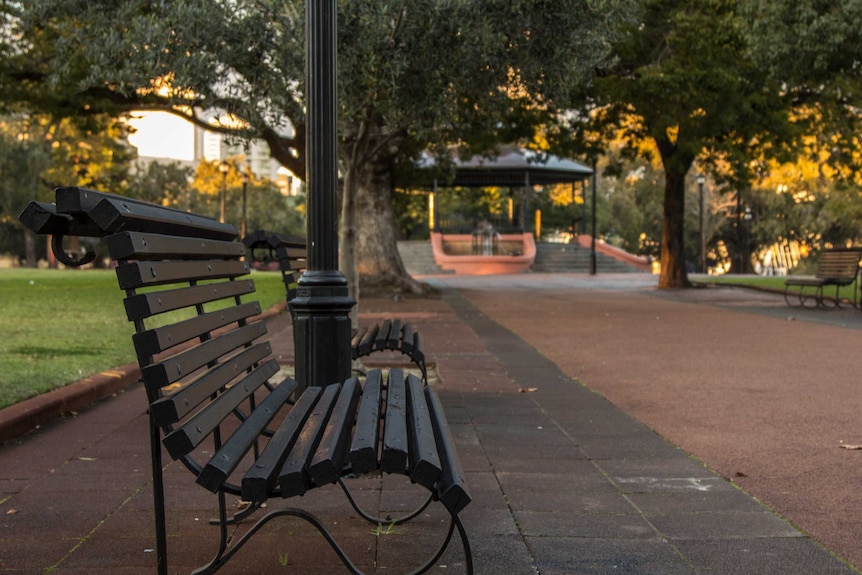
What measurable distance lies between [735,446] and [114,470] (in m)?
3.28

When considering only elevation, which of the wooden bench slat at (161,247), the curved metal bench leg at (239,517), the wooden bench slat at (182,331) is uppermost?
the wooden bench slat at (161,247)

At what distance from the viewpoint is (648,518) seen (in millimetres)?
3807

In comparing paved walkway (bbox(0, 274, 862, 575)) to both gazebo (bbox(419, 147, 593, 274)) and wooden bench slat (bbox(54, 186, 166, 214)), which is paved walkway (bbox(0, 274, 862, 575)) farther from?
gazebo (bbox(419, 147, 593, 274))

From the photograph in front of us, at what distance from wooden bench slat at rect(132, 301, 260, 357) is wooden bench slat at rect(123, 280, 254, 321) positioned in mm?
53

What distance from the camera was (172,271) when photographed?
304cm

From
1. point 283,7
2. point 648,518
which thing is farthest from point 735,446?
point 283,7

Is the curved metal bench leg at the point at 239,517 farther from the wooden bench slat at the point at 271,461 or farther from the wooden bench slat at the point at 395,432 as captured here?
the wooden bench slat at the point at 395,432

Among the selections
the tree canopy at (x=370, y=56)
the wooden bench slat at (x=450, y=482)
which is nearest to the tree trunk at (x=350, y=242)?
the tree canopy at (x=370, y=56)

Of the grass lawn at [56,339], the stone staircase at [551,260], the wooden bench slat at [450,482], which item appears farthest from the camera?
the stone staircase at [551,260]

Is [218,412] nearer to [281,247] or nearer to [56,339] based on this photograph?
[281,247]

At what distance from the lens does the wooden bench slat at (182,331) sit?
2613mm

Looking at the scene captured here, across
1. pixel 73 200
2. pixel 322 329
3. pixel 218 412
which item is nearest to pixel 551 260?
pixel 322 329

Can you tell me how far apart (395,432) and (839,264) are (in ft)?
Answer: 53.5

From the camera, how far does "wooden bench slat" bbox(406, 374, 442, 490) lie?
251 cm
